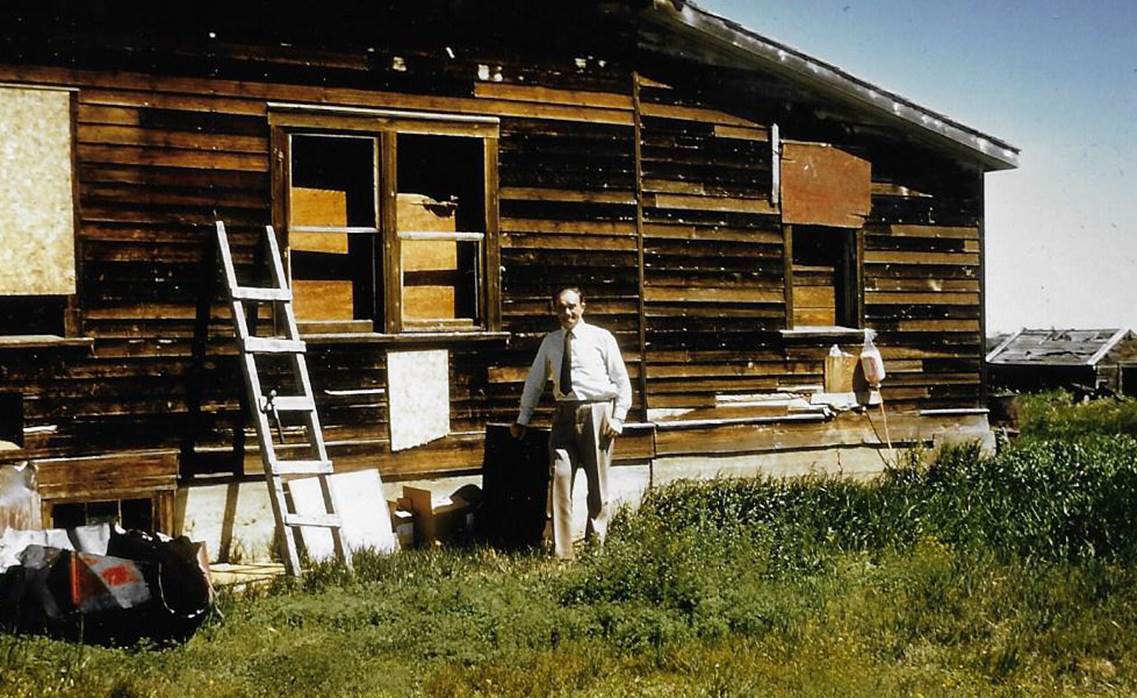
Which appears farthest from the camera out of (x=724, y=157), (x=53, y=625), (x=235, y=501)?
(x=724, y=157)

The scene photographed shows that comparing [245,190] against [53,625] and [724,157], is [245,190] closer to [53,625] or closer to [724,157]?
[53,625]

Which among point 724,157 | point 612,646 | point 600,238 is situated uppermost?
point 724,157

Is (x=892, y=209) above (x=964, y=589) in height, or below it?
above

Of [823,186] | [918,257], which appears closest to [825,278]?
[823,186]

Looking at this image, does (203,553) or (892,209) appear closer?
(203,553)

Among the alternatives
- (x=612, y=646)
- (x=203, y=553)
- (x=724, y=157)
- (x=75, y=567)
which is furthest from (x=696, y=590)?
(x=724, y=157)

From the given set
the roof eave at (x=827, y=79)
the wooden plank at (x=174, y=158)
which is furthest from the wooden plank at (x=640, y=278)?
the wooden plank at (x=174, y=158)

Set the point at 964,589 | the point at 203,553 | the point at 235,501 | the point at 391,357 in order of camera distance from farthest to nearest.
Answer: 1. the point at 391,357
2. the point at 235,501
3. the point at 964,589
4. the point at 203,553

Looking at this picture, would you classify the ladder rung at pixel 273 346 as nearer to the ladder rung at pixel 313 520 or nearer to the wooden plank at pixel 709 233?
the ladder rung at pixel 313 520

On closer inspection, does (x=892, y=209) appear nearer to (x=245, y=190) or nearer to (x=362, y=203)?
(x=362, y=203)

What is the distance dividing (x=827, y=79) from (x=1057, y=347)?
23058 mm

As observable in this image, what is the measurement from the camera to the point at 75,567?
18.4 feet

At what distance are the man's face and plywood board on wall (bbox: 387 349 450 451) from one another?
1.43m

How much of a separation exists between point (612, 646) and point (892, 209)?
23.6ft
